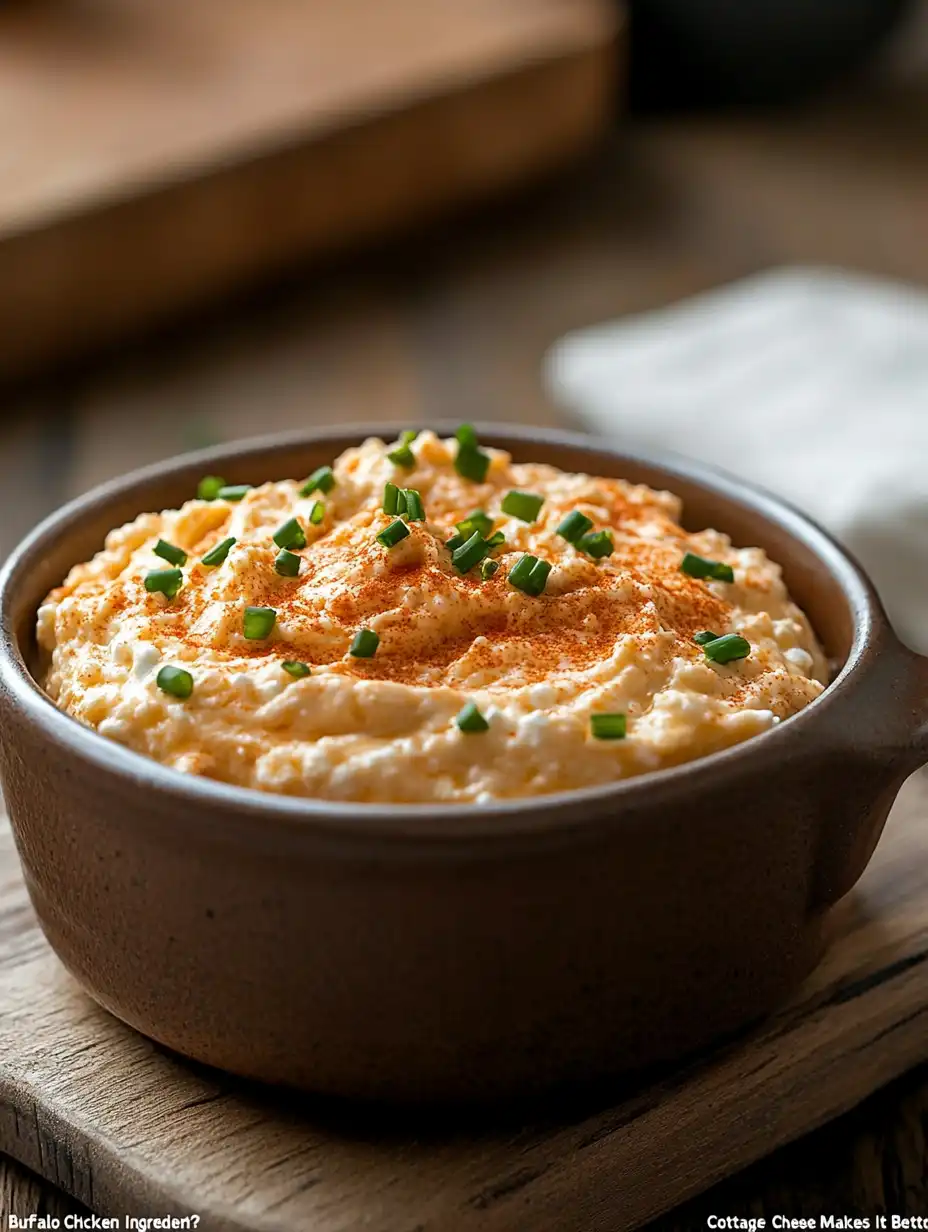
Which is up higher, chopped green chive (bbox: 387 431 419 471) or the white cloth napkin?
chopped green chive (bbox: 387 431 419 471)

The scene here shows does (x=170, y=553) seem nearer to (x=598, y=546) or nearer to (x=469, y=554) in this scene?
(x=469, y=554)

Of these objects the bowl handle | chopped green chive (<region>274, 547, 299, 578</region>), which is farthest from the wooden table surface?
the bowl handle

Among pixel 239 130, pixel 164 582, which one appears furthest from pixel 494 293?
pixel 164 582

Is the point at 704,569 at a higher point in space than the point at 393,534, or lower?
lower

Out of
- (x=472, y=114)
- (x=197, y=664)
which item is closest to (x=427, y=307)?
(x=472, y=114)

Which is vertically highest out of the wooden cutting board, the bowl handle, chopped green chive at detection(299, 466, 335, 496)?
Result: chopped green chive at detection(299, 466, 335, 496)

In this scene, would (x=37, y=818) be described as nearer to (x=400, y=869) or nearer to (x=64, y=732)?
(x=64, y=732)

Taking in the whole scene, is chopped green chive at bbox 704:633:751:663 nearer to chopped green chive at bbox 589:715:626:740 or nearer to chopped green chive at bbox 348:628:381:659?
chopped green chive at bbox 589:715:626:740
